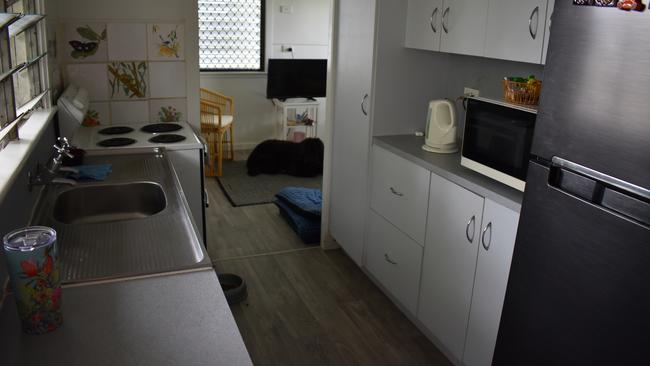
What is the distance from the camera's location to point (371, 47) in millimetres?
2934

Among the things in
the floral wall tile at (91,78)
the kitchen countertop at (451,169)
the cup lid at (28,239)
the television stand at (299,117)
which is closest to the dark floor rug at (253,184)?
the television stand at (299,117)

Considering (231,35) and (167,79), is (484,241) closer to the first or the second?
(167,79)

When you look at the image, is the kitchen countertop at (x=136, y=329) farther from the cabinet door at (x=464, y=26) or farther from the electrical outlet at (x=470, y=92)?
the electrical outlet at (x=470, y=92)

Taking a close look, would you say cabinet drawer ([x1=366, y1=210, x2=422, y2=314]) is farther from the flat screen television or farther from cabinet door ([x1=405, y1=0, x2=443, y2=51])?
the flat screen television

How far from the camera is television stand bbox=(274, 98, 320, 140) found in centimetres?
599

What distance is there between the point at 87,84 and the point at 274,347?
1.79 metres

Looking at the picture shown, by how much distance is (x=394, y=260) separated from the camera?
290 cm

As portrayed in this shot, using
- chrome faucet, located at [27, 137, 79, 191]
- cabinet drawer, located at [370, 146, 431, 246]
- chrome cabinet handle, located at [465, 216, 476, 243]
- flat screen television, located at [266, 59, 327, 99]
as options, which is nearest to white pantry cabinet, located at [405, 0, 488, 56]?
cabinet drawer, located at [370, 146, 431, 246]

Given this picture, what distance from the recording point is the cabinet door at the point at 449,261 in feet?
7.52

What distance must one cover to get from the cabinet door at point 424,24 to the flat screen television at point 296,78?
10.2ft

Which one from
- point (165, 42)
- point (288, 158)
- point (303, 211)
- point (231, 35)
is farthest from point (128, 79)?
point (231, 35)

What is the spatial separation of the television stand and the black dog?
0.63 m

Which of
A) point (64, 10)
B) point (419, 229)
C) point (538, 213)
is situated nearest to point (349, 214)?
point (419, 229)

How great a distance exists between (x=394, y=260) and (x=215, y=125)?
304 cm
